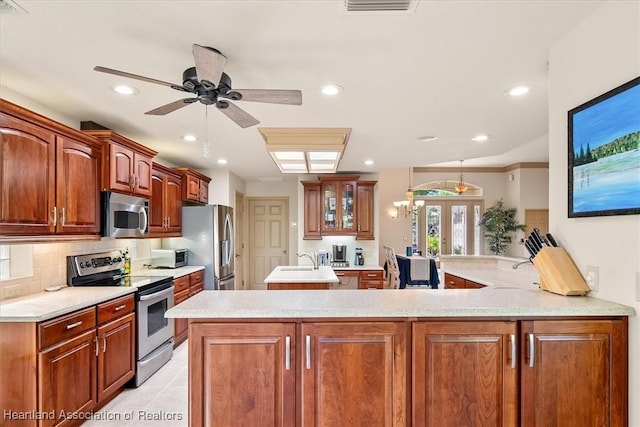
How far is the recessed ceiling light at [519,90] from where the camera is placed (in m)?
2.44

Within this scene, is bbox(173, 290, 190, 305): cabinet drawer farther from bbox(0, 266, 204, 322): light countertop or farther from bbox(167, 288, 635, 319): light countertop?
bbox(167, 288, 635, 319): light countertop

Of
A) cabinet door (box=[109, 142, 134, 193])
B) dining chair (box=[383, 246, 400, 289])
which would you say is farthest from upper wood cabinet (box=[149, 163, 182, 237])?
dining chair (box=[383, 246, 400, 289])

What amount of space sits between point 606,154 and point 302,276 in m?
2.94

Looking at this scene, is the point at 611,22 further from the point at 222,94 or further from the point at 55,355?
the point at 55,355

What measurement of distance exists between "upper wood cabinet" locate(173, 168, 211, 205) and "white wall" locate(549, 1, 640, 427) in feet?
14.1

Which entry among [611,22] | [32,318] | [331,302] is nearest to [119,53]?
[32,318]

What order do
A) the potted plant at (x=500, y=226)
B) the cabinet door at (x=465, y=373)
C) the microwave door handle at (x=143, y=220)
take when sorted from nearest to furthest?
the cabinet door at (x=465, y=373) < the microwave door handle at (x=143, y=220) < the potted plant at (x=500, y=226)

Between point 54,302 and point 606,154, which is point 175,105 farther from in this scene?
point 606,154

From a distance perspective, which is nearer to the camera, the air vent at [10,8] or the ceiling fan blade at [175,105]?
the air vent at [10,8]

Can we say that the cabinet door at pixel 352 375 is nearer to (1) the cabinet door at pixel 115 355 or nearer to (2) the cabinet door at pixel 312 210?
(1) the cabinet door at pixel 115 355

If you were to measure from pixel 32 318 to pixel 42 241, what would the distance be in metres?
0.60

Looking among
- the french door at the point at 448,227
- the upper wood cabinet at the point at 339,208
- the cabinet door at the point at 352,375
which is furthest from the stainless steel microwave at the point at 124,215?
the french door at the point at 448,227

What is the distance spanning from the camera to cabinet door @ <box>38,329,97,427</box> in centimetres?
211

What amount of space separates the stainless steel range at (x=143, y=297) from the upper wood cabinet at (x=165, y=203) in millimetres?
620
